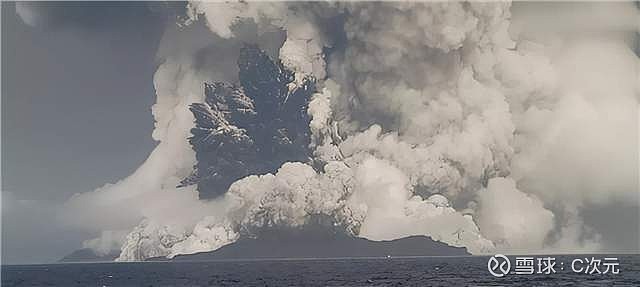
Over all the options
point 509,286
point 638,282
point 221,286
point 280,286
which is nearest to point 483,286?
point 509,286

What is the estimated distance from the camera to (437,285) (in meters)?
174

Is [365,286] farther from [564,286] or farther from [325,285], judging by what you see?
[564,286]

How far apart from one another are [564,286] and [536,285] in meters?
8.42

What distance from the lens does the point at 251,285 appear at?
196125mm

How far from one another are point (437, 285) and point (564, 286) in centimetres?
3135

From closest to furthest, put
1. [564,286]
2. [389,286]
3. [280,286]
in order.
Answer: [564,286] → [389,286] → [280,286]

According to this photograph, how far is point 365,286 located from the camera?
179250 millimetres

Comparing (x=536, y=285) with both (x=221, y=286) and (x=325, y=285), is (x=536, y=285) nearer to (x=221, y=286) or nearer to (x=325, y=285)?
(x=325, y=285)

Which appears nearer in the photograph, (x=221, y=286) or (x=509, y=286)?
(x=509, y=286)

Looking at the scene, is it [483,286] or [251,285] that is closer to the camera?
[483,286]

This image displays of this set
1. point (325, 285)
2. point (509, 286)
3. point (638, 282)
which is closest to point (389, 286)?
point (325, 285)

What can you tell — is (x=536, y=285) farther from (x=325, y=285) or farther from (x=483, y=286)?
(x=325, y=285)

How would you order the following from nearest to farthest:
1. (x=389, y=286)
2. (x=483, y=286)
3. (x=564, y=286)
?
(x=564, y=286), (x=483, y=286), (x=389, y=286)

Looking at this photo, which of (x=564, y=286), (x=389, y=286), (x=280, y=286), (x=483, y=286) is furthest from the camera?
(x=280, y=286)
